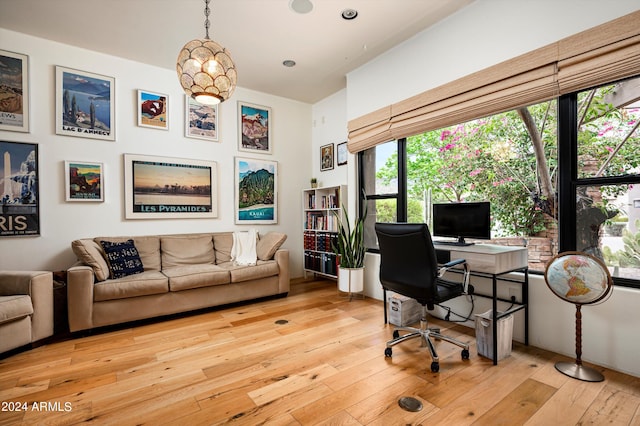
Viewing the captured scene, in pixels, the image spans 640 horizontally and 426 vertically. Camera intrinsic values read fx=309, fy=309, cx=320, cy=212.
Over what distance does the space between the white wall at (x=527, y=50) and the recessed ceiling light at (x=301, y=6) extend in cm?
127

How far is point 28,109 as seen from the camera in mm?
3383

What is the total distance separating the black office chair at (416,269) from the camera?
2236 millimetres

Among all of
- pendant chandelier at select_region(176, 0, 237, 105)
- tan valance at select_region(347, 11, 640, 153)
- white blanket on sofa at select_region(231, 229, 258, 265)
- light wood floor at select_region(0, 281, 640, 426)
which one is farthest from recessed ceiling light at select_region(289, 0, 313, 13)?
light wood floor at select_region(0, 281, 640, 426)

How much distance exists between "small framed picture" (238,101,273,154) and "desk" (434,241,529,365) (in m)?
3.35

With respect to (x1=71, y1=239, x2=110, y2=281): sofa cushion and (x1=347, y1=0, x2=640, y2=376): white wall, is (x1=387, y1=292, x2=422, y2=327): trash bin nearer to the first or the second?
(x1=347, y1=0, x2=640, y2=376): white wall

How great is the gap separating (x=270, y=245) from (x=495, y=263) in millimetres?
2736

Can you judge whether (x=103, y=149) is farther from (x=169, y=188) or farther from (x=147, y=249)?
(x=147, y=249)

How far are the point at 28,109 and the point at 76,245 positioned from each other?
166cm

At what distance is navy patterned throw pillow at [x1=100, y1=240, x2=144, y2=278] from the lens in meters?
3.33

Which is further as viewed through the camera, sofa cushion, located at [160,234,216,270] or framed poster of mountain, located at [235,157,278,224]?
framed poster of mountain, located at [235,157,278,224]

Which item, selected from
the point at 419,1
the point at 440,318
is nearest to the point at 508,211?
the point at 440,318

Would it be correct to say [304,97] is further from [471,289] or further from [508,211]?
[471,289]

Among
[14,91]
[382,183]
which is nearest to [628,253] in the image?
[382,183]

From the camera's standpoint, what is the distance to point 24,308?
2.58 meters
